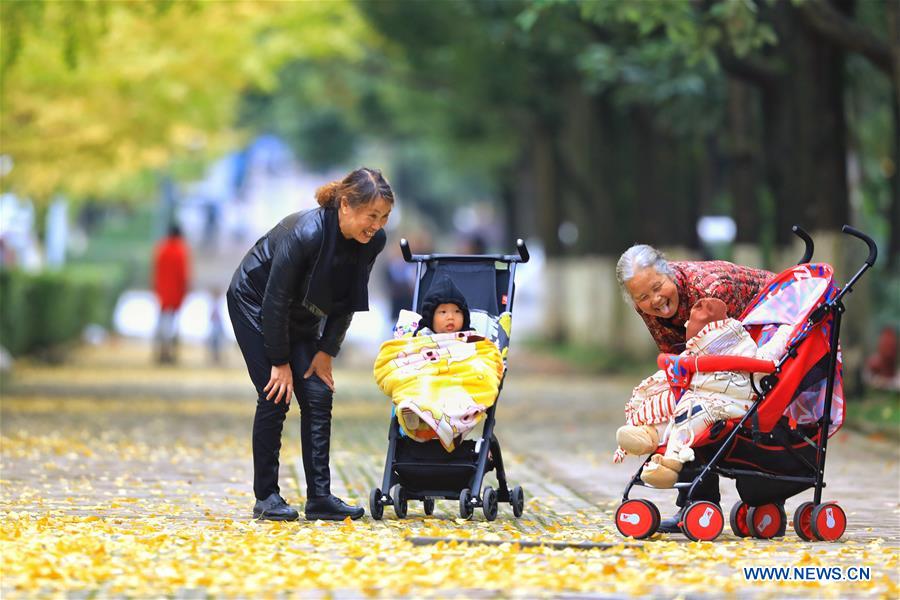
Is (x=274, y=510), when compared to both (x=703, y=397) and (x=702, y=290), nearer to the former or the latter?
(x=703, y=397)

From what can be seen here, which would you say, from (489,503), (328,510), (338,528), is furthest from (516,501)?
(338,528)

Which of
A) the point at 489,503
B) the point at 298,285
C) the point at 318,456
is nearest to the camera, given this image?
the point at 298,285

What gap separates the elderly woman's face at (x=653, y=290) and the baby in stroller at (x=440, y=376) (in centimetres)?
104

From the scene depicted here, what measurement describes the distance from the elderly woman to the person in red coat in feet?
64.4

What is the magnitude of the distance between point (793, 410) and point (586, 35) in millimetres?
17507

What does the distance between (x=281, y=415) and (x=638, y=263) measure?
6.67 feet

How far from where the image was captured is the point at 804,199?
62.8ft

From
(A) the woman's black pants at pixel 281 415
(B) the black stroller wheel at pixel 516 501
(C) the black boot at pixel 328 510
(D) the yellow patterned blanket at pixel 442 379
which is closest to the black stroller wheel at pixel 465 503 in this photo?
(D) the yellow patterned blanket at pixel 442 379

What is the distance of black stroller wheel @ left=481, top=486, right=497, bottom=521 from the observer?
938cm

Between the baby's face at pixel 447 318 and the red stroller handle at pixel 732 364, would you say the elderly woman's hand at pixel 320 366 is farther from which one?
the red stroller handle at pixel 732 364

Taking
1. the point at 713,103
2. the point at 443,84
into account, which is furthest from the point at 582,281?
the point at 713,103

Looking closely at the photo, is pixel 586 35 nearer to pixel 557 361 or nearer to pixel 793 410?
pixel 557 361

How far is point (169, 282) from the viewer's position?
28.1 m

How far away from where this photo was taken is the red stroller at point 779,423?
28.1 feet
